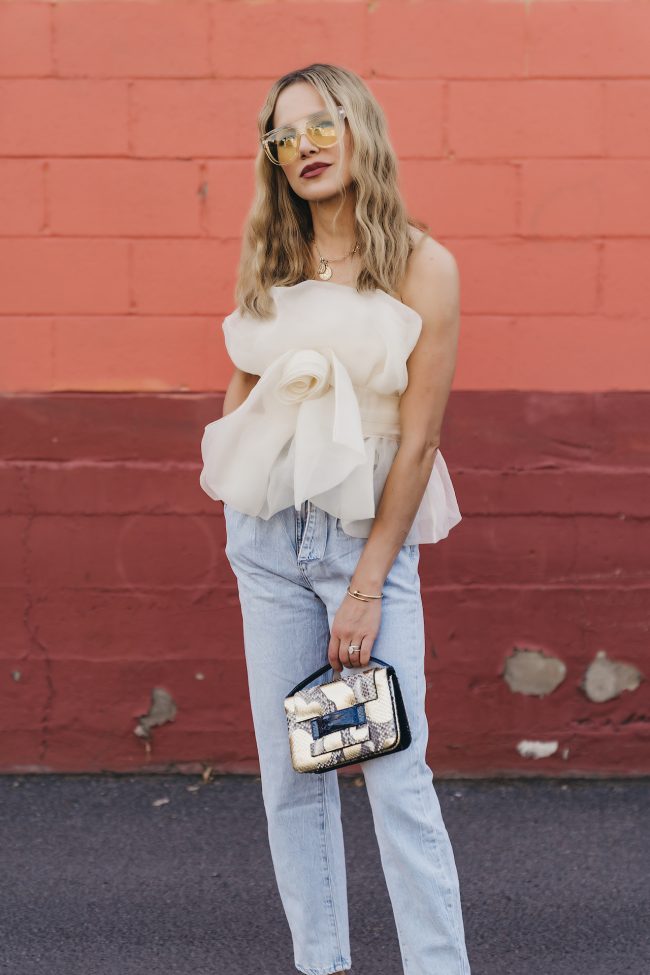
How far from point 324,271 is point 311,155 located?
0.74 feet

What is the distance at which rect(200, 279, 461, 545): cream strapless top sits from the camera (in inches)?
82.2

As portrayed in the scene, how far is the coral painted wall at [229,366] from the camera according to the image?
3.37 metres

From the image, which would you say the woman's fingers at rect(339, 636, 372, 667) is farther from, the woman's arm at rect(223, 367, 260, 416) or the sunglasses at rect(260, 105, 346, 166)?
the sunglasses at rect(260, 105, 346, 166)

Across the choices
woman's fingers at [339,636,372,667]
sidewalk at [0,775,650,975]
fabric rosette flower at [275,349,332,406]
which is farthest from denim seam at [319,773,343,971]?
fabric rosette flower at [275,349,332,406]

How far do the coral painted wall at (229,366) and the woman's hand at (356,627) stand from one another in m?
1.40

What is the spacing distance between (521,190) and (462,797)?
1.91m

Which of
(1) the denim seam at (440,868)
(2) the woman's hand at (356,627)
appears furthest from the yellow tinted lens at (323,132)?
(1) the denim seam at (440,868)

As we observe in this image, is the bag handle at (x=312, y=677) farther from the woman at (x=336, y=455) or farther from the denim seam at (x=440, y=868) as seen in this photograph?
the denim seam at (x=440, y=868)

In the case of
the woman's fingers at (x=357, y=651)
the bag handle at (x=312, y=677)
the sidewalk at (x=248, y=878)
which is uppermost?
the woman's fingers at (x=357, y=651)

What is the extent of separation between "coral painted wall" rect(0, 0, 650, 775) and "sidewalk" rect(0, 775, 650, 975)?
16 cm

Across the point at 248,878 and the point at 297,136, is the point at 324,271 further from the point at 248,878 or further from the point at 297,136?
the point at 248,878

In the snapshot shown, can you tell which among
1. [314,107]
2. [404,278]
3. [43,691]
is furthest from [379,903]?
[314,107]

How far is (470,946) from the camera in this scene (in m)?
2.71

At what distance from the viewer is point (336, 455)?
2.10 m
